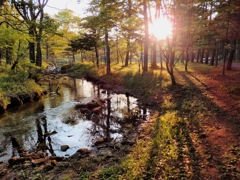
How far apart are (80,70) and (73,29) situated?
9917mm

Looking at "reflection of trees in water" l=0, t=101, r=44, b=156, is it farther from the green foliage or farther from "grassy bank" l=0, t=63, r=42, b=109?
the green foliage

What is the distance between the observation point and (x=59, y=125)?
8836 mm

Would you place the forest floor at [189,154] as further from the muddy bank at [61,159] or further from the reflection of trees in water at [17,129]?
the reflection of trees in water at [17,129]

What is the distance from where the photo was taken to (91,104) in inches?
474

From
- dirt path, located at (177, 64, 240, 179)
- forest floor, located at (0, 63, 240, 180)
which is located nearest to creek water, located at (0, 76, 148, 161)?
forest floor, located at (0, 63, 240, 180)

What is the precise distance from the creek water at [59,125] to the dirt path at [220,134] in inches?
129

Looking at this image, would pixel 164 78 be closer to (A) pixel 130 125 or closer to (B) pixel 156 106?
(B) pixel 156 106

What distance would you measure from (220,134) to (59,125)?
710 cm

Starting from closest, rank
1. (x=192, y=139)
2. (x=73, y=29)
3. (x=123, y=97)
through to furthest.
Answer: (x=192, y=139), (x=123, y=97), (x=73, y=29)

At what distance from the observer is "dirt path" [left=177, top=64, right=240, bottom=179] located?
4.38 meters

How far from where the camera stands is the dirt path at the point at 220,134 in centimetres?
438

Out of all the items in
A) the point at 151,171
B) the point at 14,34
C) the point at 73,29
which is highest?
the point at 73,29

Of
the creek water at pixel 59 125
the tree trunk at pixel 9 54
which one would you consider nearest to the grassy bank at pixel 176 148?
the creek water at pixel 59 125

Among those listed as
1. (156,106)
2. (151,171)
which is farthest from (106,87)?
(151,171)
